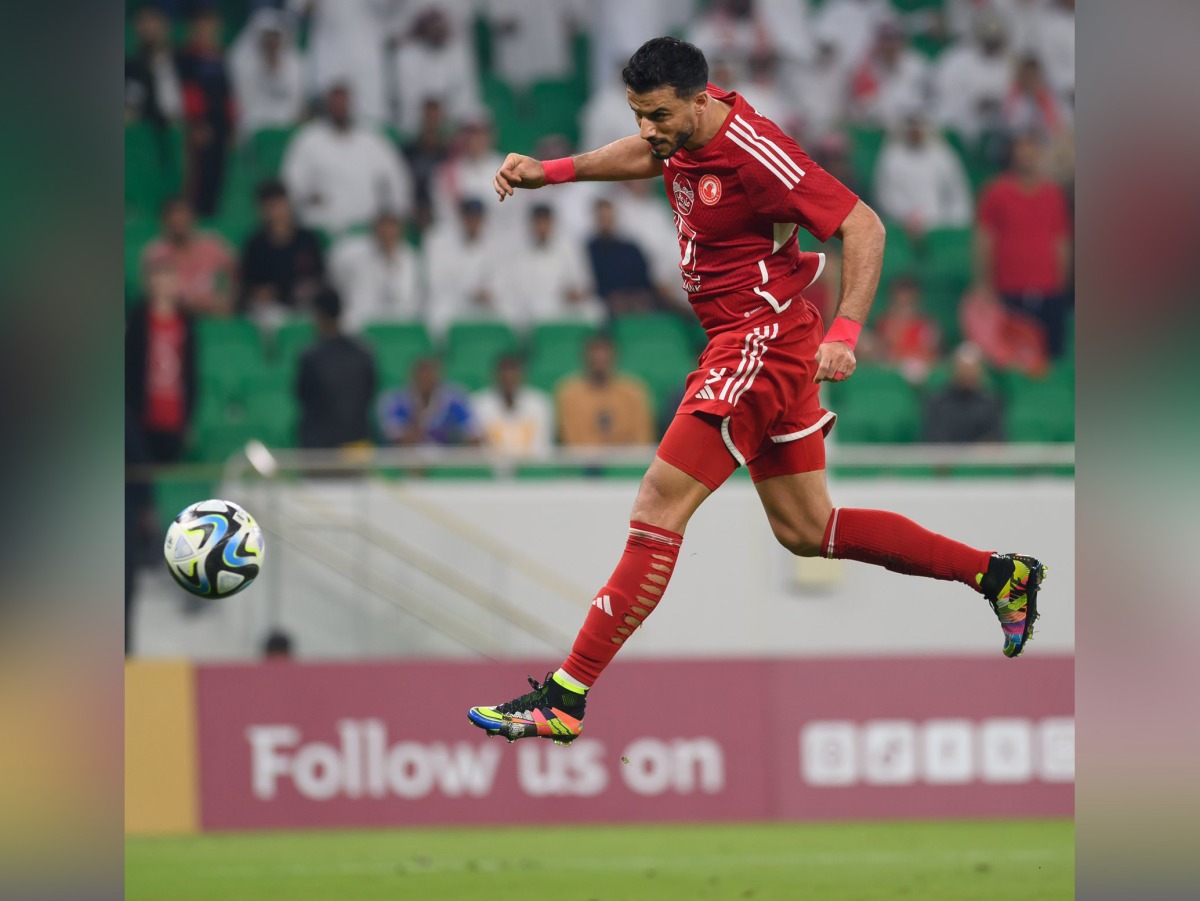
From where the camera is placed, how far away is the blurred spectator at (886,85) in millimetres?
14695

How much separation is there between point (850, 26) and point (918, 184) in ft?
6.28

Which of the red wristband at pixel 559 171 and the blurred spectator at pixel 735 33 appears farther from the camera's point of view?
the blurred spectator at pixel 735 33

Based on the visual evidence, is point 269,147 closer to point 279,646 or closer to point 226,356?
point 226,356

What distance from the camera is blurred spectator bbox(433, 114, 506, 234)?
42.2 feet

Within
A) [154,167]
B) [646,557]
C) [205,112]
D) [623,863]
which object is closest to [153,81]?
[205,112]

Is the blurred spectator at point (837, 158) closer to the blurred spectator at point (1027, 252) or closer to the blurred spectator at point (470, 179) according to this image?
the blurred spectator at point (1027, 252)

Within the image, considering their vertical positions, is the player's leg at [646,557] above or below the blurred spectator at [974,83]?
below

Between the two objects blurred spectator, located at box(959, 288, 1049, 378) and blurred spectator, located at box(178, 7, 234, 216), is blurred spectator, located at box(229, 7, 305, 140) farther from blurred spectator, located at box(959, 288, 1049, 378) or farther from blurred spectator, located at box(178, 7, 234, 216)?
blurred spectator, located at box(959, 288, 1049, 378)

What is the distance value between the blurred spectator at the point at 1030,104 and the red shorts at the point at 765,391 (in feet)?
31.6

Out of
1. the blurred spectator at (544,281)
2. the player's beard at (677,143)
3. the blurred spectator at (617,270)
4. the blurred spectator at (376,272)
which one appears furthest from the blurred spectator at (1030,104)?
the player's beard at (677,143)

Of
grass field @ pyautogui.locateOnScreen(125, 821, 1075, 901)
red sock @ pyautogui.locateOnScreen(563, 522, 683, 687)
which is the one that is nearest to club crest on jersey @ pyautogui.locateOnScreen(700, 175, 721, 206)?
red sock @ pyautogui.locateOnScreen(563, 522, 683, 687)

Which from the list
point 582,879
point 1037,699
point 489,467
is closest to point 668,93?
point 582,879

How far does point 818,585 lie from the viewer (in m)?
10.6
